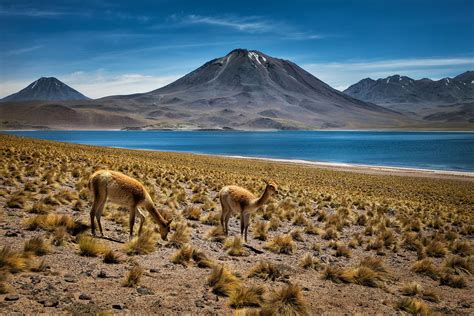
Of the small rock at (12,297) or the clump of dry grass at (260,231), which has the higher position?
the small rock at (12,297)

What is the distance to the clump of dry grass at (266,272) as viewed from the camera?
7.03m

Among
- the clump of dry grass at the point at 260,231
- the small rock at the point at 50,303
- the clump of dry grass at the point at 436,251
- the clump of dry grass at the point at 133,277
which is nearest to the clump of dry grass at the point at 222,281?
the clump of dry grass at the point at 133,277

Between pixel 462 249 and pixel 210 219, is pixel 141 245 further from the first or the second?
pixel 462 249

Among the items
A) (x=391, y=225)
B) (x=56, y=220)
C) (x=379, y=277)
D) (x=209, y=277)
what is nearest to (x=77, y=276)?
(x=209, y=277)

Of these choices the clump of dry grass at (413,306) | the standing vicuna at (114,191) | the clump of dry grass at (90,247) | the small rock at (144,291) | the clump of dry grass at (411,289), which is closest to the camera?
the small rock at (144,291)

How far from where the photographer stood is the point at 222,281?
20.5 ft

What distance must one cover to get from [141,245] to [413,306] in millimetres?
4711

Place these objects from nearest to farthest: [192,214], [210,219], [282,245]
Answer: [282,245] → [210,219] → [192,214]

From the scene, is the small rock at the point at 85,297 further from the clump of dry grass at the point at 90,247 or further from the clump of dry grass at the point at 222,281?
the clump of dry grass at the point at 222,281

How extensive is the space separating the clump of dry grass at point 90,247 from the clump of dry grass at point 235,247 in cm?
259

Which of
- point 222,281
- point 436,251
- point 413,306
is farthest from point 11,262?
point 436,251

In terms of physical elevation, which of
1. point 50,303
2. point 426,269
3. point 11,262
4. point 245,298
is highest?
point 11,262

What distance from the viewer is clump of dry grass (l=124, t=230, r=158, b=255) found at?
289 inches

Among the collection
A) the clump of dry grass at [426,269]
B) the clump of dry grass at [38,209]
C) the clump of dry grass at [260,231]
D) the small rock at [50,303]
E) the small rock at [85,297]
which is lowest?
the clump of dry grass at [426,269]
